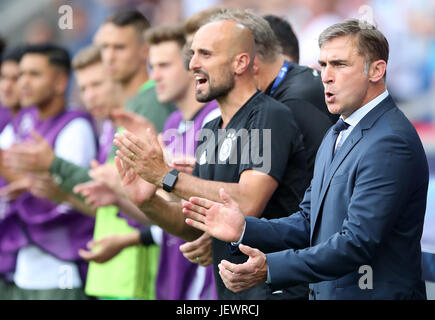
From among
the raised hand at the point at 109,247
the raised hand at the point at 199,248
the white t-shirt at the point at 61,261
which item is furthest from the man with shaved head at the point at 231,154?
the white t-shirt at the point at 61,261

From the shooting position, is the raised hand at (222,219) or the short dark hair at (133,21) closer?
the raised hand at (222,219)

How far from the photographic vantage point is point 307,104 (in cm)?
424

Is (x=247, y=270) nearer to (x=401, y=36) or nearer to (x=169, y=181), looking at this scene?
(x=169, y=181)

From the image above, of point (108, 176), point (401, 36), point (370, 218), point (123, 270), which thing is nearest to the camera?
point (370, 218)

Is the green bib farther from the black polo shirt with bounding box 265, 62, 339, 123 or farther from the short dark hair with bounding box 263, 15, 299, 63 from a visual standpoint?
the black polo shirt with bounding box 265, 62, 339, 123

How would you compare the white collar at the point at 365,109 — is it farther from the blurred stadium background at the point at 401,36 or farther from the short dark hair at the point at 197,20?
the blurred stadium background at the point at 401,36

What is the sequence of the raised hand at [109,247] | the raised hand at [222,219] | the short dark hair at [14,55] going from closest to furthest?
1. the raised hand at [222,219]
2. the raised hand at [109,247]
3. the short dark hair at [14,55]

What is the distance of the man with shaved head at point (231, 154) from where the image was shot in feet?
12.9

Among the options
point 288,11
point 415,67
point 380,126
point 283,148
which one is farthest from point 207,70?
point 288,11

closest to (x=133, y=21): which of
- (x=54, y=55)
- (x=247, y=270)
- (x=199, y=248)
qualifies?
(x=54, y=55)

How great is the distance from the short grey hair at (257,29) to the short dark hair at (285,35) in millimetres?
556

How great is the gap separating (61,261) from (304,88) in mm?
2755

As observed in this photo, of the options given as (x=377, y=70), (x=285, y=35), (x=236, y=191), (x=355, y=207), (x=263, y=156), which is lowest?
(x=355, y=207)
